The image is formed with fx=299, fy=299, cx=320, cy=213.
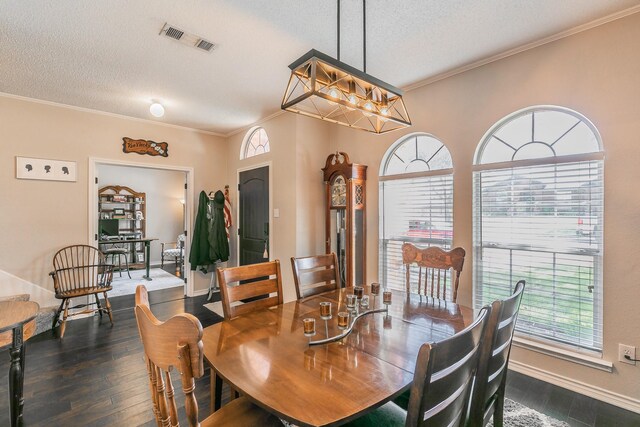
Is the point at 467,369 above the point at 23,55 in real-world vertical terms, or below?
below

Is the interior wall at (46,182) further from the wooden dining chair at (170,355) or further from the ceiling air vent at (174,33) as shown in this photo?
the wooden dining chair at (170,355)

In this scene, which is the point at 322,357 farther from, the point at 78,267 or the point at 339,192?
the point at 78,267

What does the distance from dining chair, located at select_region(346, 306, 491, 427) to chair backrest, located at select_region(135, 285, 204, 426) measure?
1.99 feet

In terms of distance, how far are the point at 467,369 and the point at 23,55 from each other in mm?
4006

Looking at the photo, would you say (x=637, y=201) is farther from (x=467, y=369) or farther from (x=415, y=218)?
(x=467, y=369)

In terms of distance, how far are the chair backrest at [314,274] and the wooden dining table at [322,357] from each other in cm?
29

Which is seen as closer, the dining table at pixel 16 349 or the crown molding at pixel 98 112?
the dining table at pixel 16 349

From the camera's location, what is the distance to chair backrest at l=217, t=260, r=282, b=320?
185 cm

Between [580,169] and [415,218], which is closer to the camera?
[580,169]

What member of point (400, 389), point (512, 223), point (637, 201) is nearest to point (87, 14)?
point (400, 389)

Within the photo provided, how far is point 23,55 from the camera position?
2.64m

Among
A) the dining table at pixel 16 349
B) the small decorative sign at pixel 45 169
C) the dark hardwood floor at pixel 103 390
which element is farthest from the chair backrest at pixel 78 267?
the dining table at pixel 16 349

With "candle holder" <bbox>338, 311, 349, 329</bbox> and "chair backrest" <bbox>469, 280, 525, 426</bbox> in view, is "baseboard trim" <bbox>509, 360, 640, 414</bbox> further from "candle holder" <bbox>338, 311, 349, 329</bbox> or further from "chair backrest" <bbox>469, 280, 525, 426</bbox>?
"candle holder" <bbox>338, 311, 349, 329</bbox>

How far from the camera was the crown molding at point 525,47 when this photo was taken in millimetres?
2100
